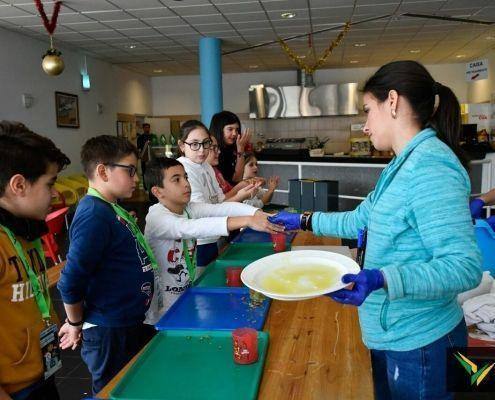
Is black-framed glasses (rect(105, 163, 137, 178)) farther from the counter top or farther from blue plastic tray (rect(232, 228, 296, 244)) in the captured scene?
the counter top

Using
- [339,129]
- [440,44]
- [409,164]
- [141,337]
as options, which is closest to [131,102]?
[339,129]

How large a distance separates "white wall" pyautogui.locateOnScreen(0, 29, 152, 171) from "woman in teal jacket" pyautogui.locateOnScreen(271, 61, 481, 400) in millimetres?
6884

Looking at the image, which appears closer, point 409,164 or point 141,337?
point 409,164

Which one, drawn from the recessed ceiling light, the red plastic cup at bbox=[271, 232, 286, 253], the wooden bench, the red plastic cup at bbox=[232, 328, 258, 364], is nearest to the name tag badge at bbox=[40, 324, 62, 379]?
the red plastic cup at bbox=[232, 328, 258, 364]

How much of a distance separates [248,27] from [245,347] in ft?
20.7

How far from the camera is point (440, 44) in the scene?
8531 mm

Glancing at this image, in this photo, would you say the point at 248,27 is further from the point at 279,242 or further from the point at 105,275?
the point at 105,275

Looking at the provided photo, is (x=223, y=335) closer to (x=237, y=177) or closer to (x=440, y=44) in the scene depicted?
(x=237, y=177)

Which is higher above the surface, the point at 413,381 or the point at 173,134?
the point at 173,134

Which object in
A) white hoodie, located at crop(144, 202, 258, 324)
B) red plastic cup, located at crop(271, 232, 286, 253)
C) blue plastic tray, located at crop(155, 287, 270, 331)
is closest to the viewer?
blue plastic tray, located at crop(155, 287, 270, 331)

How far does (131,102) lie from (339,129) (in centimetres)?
527

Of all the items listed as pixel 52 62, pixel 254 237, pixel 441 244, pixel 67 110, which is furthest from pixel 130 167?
pixel 67 110

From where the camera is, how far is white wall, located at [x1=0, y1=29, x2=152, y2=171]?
22.8ft

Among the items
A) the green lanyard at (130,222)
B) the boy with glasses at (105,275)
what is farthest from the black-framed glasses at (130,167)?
the green lanyard at (130,222)
